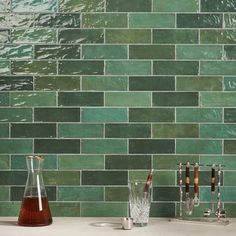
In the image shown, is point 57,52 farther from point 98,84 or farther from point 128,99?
point 128,99

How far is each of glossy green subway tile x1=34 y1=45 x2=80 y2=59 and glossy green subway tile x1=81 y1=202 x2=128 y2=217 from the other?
67cm

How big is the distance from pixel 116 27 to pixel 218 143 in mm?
697

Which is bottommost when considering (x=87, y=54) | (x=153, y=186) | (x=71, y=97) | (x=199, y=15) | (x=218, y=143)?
(x=153, y=186)

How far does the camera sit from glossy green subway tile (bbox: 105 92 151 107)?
8.43ft

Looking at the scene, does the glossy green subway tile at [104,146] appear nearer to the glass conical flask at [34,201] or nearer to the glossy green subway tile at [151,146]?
the glossy green subway tile at [151,146]

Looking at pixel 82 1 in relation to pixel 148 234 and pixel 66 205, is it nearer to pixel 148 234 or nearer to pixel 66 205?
pixel 66 205

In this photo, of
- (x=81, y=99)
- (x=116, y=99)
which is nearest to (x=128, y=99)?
(x=116, y=99)

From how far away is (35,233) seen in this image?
7.17 ft

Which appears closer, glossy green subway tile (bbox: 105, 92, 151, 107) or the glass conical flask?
the glass conical flask

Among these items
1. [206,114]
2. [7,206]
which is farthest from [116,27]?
[7,206]

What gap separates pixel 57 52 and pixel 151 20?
449 mm

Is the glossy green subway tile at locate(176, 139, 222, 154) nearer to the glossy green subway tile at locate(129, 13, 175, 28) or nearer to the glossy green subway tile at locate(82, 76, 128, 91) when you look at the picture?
the glossy green subway tile at locate(82, 76, 128, 91)

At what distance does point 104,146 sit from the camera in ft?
8.45

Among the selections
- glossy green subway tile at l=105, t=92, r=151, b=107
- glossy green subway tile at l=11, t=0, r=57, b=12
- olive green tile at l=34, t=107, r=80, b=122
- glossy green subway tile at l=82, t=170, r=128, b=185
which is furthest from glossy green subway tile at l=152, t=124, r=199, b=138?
glossy green subway tile at l=11, t=0, r=57, b=12
